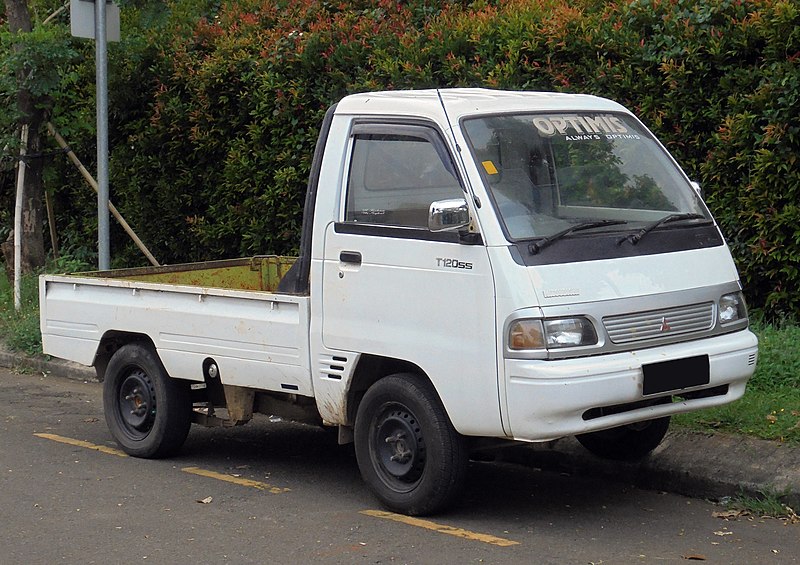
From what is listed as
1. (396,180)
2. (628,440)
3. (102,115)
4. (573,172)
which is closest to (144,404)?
(396,180)

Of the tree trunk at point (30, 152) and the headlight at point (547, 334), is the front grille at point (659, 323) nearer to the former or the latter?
the headlight at point (547, 334)

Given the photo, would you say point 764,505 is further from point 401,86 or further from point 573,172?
point 401,86

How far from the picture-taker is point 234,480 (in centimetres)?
752

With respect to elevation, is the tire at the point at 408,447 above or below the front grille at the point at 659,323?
below

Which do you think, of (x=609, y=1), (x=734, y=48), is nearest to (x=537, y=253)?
(x=734, y=48)

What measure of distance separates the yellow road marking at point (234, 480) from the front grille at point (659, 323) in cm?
228

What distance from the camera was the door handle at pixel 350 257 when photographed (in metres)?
6.67

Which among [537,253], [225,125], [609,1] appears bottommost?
[537,253]

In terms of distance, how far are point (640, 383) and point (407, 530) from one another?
1.38 m

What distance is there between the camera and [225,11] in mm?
Result: 13562

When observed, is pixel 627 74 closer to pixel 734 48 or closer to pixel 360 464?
pixel 734 48

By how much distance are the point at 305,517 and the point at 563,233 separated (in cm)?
203

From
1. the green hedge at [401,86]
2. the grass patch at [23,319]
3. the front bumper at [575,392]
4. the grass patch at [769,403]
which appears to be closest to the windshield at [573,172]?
the front bumper at [575,392]

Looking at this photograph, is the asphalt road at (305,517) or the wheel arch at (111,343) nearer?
the asphalt road at (305,517)
